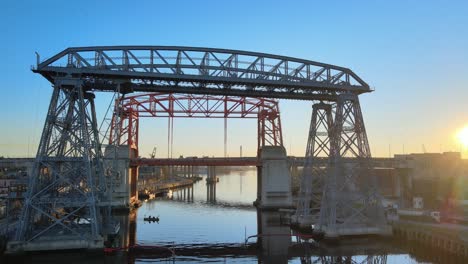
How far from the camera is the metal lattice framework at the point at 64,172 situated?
32.0 metres

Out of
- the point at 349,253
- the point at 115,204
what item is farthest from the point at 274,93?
the point at 115,204

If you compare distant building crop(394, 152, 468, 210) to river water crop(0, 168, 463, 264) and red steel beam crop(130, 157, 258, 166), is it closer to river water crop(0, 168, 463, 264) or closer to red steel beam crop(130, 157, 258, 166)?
red steel beam crop(130, 157, 258, 166)

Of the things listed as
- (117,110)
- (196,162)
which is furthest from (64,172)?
(196,162)

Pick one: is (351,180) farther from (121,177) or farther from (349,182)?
(121,177)

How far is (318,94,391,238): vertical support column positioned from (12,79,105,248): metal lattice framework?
21.2 m

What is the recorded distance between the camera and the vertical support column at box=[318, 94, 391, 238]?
3841 centimetres

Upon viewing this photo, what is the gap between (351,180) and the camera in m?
39.5

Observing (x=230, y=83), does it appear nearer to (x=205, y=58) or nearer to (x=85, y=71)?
(x=205, y=58)

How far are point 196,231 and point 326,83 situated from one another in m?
21.6

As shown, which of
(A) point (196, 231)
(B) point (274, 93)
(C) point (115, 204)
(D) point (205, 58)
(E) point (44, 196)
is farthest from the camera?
(C) point (115, 204)

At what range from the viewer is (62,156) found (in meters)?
34.2

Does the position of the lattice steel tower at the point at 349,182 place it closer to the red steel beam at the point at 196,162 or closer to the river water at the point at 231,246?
the river water at the point at 231,246

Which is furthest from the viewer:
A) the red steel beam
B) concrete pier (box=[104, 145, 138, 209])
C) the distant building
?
the red steel beam

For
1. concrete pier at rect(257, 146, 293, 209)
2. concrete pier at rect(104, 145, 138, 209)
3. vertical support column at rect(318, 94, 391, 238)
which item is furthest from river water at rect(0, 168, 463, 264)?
concrete pier at rect(257, 146, 293, 209)
